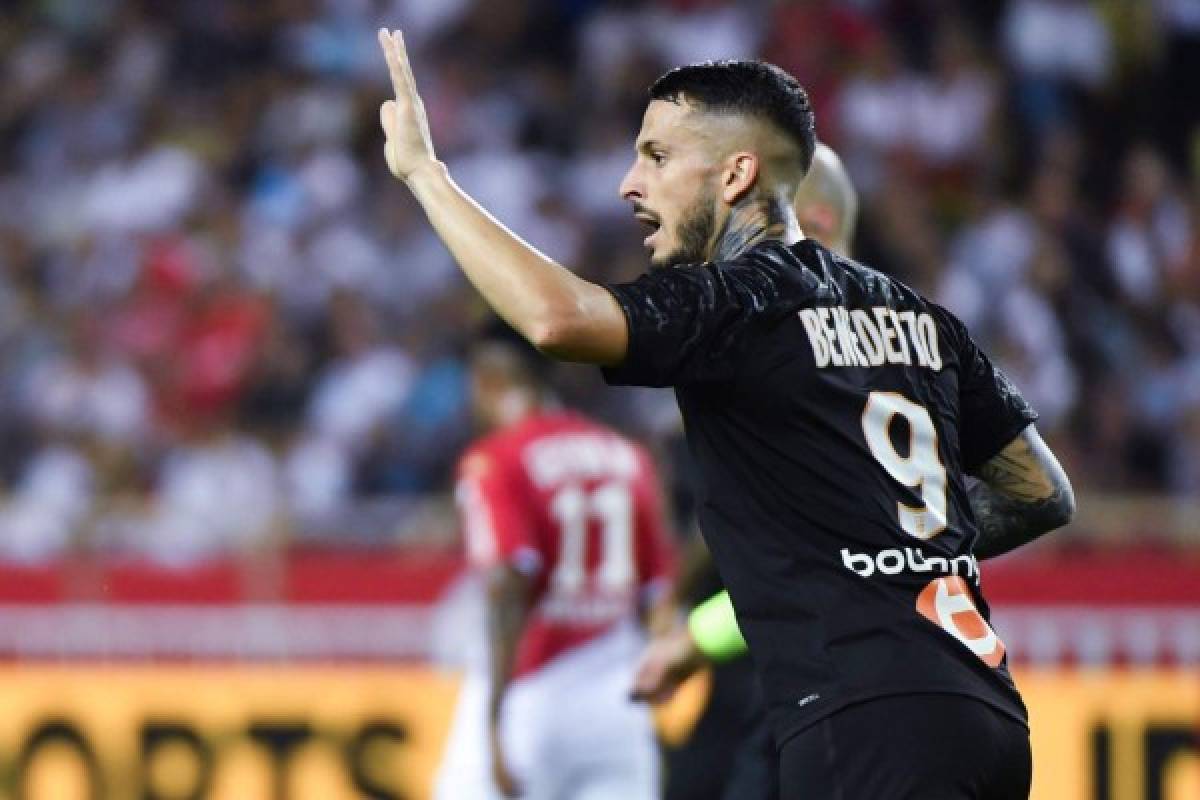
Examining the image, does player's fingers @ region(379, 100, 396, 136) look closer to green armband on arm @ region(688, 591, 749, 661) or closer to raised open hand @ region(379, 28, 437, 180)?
raised open hand @ region(379, 28, 437, 180)

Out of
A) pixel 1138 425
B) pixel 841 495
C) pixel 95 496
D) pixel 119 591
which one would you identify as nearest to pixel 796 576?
pixel 841 495

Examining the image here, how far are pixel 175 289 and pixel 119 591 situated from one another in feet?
8.47

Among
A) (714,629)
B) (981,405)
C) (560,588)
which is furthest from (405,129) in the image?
(560,588)

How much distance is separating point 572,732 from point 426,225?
650 centimetres

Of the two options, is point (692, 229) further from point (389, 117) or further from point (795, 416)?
point (389, 117)

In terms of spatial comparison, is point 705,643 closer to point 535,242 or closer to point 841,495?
point 841,495

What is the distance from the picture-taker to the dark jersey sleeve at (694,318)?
12.7 feet

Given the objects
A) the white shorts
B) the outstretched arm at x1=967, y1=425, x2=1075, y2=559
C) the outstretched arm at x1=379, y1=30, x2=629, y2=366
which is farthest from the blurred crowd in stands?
the outstretched arm at x1=379, y1=30, x2=629, y2=366

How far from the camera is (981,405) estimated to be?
14.8 ft

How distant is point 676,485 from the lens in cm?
803

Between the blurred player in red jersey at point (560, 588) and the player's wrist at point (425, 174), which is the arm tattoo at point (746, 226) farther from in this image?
the blurred player in red jersey at point (560, 588)

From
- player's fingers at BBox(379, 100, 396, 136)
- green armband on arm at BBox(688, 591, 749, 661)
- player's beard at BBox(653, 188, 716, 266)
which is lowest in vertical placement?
green armband on arm at BBox(688, 591, 749, 661)

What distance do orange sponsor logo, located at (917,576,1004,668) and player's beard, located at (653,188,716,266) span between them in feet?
2.49

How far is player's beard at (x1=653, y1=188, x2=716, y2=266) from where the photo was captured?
13.9ft
